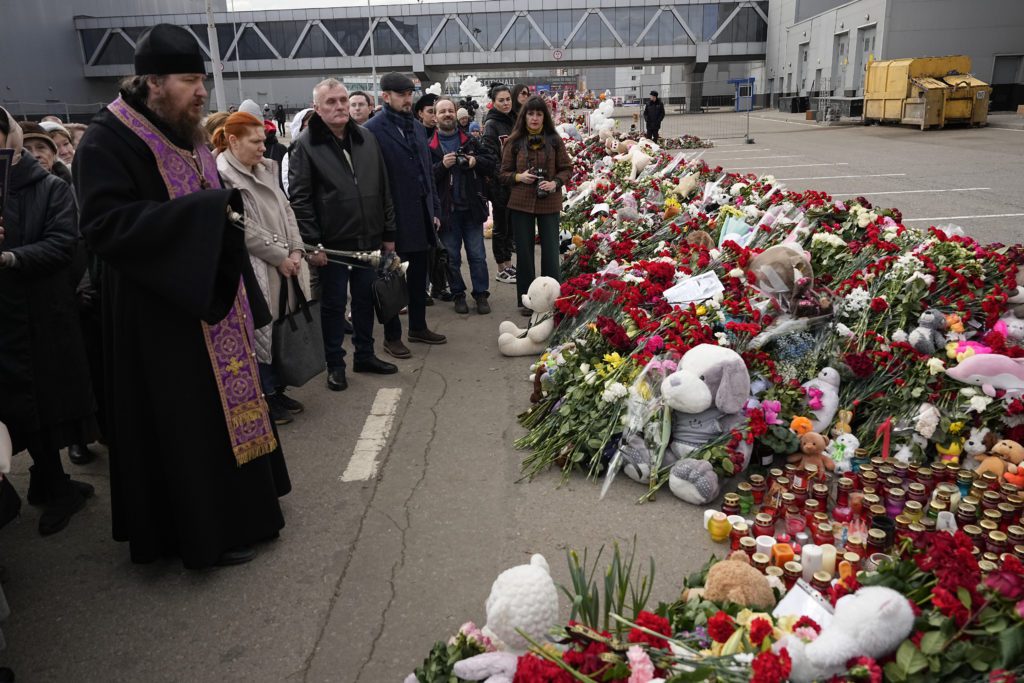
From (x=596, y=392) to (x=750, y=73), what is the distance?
197ft

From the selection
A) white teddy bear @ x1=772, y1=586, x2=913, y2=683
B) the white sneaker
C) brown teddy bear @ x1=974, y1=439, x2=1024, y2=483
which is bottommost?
the white sneaker

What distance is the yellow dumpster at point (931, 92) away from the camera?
2411 centimetres

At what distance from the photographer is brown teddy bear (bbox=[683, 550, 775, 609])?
2.53 metres

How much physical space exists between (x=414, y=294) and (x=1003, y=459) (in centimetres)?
427

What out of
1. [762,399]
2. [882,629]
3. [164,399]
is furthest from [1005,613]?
[164,399]

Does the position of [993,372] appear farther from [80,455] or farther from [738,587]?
[80,455]

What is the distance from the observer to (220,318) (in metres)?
2.90

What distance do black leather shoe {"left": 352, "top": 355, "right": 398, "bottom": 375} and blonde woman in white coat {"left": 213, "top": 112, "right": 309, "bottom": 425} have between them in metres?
1.10

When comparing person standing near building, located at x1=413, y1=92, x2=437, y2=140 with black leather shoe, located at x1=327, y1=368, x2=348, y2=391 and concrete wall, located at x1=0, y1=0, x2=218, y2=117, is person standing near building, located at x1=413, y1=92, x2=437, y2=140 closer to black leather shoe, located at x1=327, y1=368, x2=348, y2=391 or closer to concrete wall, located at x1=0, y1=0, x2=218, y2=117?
black leather shoe, located at x1=327, y1=368, x2=348, y2=391

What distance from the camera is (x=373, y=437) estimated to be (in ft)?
15.3

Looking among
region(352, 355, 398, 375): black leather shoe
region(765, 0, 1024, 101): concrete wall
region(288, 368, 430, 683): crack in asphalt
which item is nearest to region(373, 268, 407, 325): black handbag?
region(352, 355, 398, 375): black leather shoe

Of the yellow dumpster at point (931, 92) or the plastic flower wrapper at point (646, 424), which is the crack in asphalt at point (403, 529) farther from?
the yellow dumpster at point (931, 92)

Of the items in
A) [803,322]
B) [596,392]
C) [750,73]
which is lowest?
[596,392]

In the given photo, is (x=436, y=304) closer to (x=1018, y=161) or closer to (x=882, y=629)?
(x=882, y=629)
